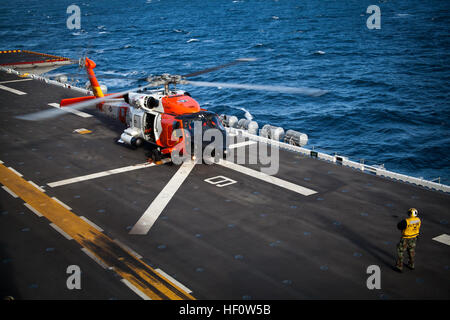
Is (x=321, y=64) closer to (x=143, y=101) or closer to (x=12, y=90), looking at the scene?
(x=12, y=90)

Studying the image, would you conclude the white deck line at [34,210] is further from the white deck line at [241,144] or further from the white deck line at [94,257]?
the white deck line at [241,144]

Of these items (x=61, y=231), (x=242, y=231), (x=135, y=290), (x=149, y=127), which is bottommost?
(x=135, y=290)

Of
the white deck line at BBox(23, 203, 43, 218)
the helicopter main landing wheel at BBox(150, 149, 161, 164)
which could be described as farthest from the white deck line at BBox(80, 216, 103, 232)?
the helicopter main landing wheel at BBox(150, 149, 161, 164)

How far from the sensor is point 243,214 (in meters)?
20.2

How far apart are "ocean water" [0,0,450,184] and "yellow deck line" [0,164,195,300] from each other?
8.33 m

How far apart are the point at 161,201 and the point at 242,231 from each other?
5.05m

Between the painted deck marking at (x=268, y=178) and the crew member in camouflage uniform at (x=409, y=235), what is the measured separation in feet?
23.7

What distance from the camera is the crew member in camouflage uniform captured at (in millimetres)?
14727

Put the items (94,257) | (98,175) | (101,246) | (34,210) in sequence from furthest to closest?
(98,175)
(34,210)
(101,246)
(94,257)

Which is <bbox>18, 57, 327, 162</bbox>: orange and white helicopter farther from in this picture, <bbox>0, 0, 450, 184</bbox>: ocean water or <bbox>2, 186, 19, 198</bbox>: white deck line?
<bbox>2, 186, 19, 198</bbox>: white deck line

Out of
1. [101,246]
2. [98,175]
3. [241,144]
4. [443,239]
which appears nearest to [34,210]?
[98,175]

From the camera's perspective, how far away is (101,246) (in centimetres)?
1758
